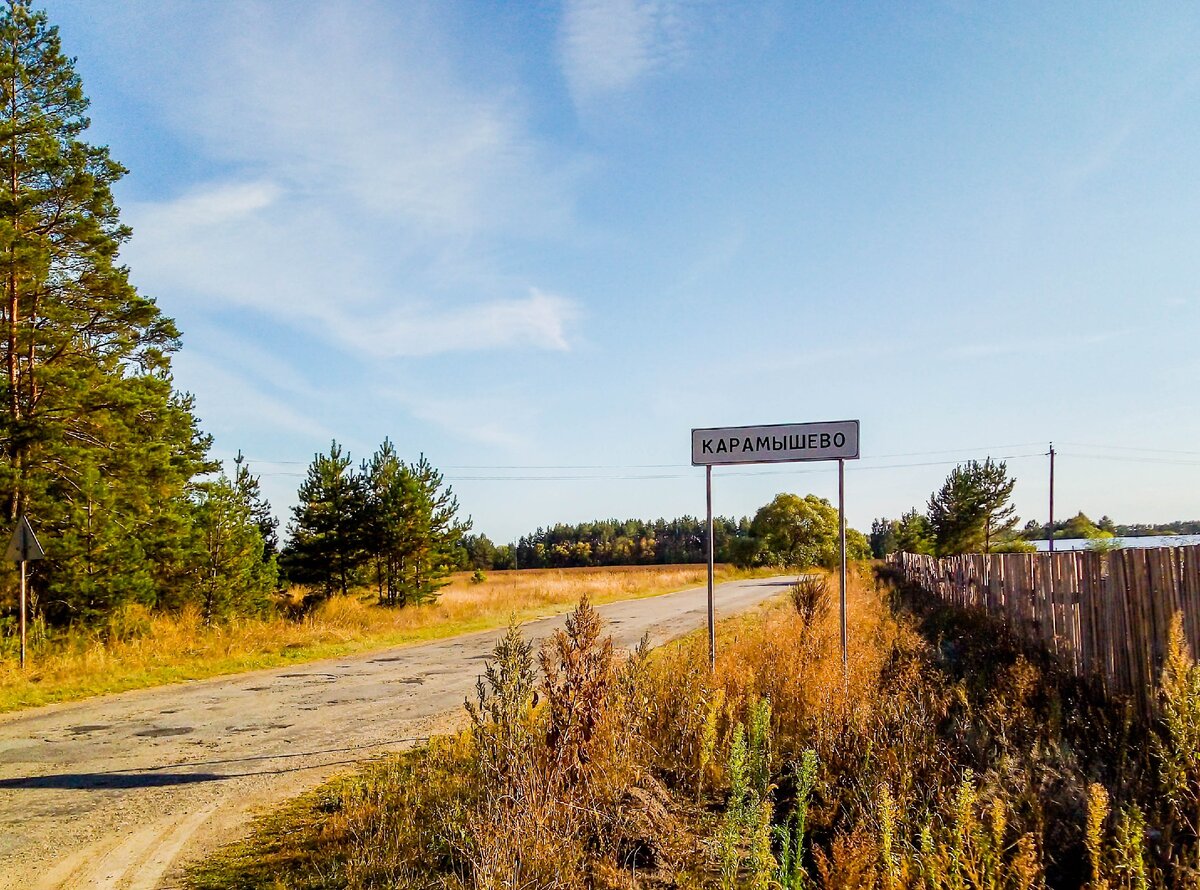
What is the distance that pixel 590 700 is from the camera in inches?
201

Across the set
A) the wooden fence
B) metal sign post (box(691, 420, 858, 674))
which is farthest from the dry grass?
the wooden fence

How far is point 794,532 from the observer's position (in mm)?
69625

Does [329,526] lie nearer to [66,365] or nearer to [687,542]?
[66,365]

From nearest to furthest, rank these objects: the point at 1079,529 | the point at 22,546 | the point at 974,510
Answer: the point at 22,546, the point at 974,510, the point at 1079,529

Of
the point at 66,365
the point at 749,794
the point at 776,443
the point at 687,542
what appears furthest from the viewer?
the point at 687,542

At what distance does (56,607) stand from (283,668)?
4829 millimetres

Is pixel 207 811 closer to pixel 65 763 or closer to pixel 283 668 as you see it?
pixel 65 763

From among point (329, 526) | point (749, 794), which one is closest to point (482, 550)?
point (329, 526)

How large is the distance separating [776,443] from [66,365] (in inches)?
567

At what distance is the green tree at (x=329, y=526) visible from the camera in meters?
27.8

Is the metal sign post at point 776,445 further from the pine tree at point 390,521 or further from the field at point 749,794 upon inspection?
the pine tree at point 390,521

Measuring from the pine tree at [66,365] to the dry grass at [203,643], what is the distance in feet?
3.25

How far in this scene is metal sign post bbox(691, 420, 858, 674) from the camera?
26.9ft

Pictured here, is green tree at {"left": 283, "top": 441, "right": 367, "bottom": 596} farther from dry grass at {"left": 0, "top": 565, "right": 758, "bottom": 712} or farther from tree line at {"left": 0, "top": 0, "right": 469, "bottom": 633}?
tree line at {"left": 0, "top": 0, "right": 469, "bottom": 633}
